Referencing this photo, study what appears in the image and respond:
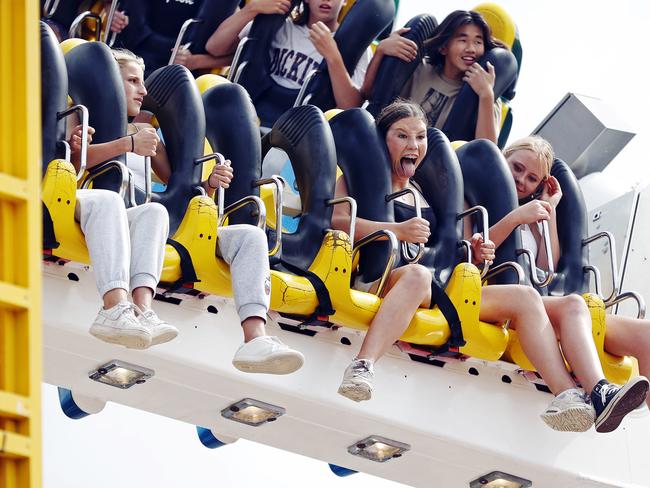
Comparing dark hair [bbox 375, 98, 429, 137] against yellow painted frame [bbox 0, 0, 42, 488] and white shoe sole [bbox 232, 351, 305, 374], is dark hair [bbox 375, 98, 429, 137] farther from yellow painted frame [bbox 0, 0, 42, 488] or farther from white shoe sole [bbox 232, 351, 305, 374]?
yellow painted frame [bbox 0, 0, 42, 488]

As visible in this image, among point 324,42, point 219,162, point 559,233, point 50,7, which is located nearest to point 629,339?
point 559,233

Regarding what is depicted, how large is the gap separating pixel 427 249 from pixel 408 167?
1.16ft

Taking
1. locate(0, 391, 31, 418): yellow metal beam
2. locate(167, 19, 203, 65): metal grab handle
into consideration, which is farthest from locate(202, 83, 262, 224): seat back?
locate(0, 391, 31, 418): yellow metal beam

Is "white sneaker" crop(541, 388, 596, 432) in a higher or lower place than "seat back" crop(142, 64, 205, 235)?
lower

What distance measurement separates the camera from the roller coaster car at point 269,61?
7.48 m

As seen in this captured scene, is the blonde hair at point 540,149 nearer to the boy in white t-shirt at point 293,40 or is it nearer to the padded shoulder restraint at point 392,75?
the padded shoulder restraint at point 392,75

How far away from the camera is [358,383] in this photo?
525 centimetres

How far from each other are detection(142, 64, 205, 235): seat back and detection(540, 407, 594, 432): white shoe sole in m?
1.58

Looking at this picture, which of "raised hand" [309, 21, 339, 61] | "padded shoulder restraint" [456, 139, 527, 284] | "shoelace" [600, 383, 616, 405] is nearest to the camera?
"shoelace" [600, 383, 616, 405]

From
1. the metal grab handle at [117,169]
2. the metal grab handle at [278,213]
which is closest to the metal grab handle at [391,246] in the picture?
the metal grab handle at [278,213]

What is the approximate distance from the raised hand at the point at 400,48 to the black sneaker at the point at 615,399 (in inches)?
101

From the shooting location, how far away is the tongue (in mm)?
6242

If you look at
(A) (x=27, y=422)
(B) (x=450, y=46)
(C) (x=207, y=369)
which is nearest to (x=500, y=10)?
(B) (x=450, y=46)

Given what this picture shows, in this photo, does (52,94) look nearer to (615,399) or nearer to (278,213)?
(278,213)
